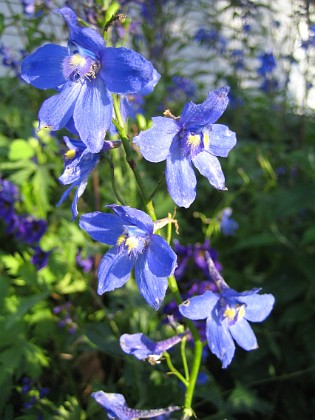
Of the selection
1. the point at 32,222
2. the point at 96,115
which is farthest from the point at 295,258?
the point at 96,115

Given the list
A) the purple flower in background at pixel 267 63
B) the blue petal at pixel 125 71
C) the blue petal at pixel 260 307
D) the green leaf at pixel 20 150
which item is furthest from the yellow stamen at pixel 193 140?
the purple flower in background at pixel 267 63

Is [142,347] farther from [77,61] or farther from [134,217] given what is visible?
[77,61]

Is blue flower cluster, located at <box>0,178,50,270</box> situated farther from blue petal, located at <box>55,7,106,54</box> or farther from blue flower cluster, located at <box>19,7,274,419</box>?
blue petal, located at <box>55,7,106,54</box>

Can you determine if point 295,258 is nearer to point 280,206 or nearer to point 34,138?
point 280,206

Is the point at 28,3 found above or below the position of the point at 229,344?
above

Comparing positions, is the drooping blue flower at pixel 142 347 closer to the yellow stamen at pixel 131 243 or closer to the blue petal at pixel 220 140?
the yellow stamen at pixel 131 243

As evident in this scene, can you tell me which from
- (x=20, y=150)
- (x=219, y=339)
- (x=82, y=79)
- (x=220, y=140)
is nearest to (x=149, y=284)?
(x=219, y=339)
